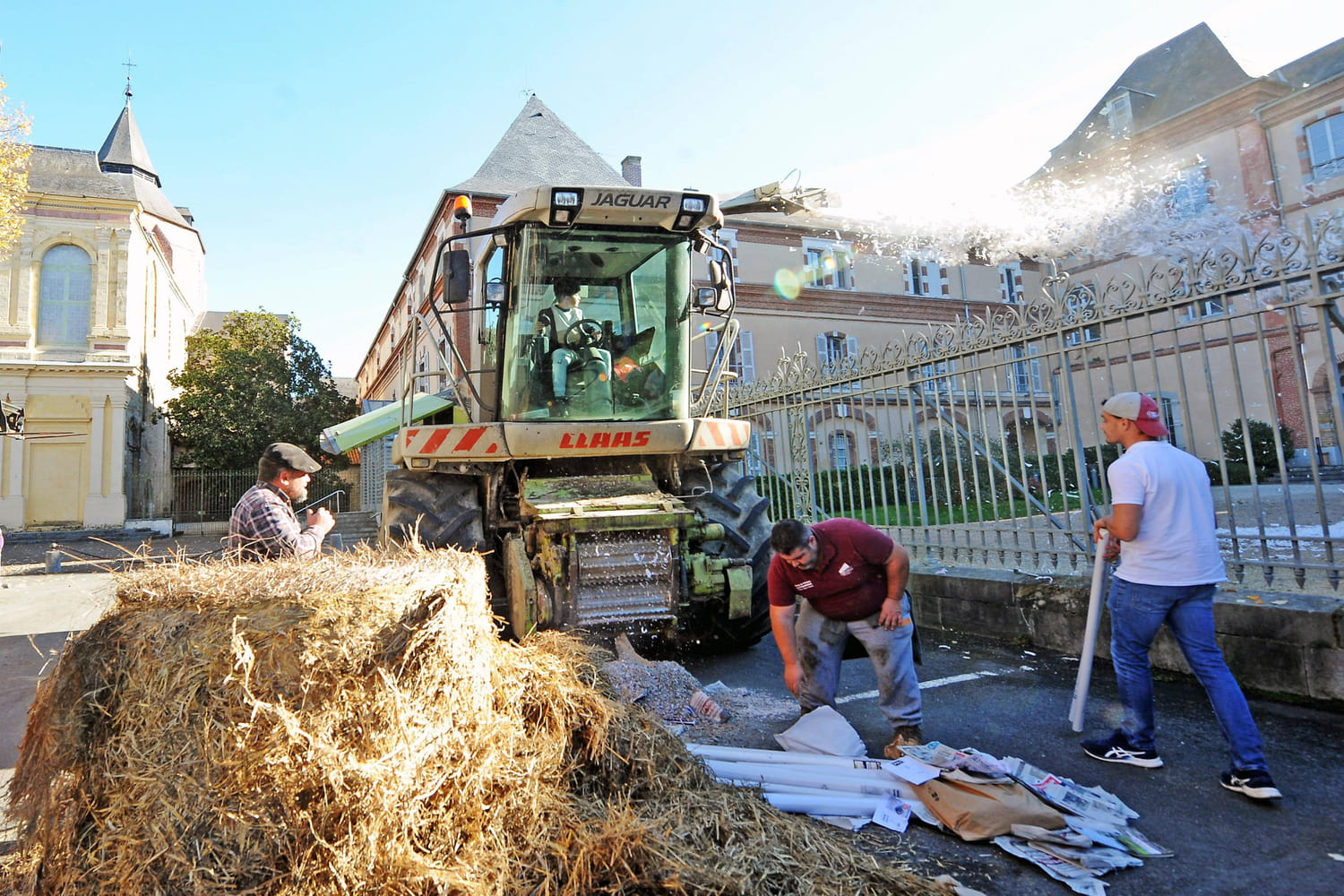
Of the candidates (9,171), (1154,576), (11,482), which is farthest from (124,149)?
(1154,576)

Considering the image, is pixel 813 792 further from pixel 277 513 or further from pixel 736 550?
pixel 277 513

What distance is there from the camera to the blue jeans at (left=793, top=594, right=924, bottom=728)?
3.69 metres

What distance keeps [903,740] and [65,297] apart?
2979 cm

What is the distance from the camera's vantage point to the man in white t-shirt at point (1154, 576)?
329 cm

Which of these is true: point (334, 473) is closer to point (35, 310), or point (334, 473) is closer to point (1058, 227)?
point (35, 310)

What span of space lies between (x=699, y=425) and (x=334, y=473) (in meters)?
26.5

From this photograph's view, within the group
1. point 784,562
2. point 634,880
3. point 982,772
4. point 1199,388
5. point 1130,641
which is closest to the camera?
point 634,880

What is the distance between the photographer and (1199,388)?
17344 millimetres

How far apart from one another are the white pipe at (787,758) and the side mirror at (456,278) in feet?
10.9

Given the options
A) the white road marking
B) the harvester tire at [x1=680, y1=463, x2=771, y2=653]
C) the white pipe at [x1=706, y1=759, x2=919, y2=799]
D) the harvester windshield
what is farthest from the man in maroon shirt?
the harvester windshield

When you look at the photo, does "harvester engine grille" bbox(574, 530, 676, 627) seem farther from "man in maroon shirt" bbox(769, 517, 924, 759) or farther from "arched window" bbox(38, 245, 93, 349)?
"arched window" bbox(38, 245, 93, 349)

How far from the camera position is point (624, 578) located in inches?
194

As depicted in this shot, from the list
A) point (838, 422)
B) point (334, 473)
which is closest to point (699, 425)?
point (838, 422)

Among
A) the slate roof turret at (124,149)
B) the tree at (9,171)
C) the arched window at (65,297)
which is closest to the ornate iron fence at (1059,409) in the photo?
the tree at (9,171)
